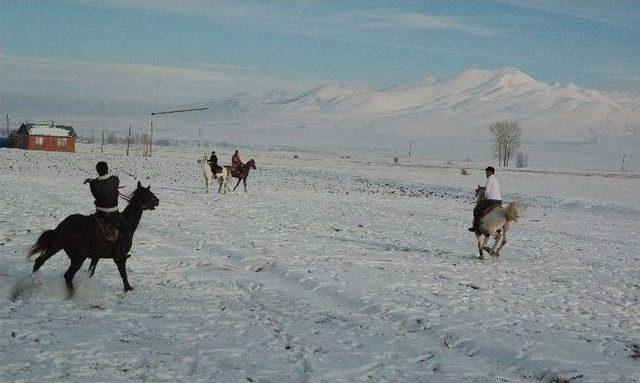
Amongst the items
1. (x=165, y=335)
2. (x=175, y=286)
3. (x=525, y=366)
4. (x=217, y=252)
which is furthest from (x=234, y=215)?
(x=525, y=366)

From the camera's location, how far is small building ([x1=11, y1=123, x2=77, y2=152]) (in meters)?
93.8

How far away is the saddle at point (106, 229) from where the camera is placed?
11.0 metres

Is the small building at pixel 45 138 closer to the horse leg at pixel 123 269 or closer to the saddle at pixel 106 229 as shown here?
the horse leg at pixel 123 269

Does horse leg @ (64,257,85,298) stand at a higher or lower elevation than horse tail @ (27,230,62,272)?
lower

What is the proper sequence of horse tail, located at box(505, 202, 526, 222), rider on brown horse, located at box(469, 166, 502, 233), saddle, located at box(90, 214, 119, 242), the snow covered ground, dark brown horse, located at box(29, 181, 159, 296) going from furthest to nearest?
rider on brown horse, located at box(469, 166, 502, 233) → horse tail, located at box(505, 202, 526, 222) → saddle, located at box(90, 214, 119, 242) → dark brown horse, located at box(29, 181, 159, 296) → the snow covered ground

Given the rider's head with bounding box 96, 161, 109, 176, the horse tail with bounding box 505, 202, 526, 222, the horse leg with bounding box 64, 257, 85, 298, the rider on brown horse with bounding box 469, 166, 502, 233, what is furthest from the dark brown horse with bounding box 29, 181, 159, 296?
the horse tail with bounding box 505, 202, 526, 222

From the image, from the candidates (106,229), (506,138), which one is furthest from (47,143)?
(506,138)

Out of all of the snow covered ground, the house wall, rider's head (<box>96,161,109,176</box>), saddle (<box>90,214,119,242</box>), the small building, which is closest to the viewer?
the snow covered ground

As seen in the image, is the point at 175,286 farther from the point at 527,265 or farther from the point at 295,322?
the point at 527,265

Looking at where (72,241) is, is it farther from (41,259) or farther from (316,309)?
(316,309)

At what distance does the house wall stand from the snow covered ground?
7938 centimetres

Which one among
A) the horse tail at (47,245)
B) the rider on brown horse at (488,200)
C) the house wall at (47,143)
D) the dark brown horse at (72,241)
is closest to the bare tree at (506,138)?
the house wall at (47,143)

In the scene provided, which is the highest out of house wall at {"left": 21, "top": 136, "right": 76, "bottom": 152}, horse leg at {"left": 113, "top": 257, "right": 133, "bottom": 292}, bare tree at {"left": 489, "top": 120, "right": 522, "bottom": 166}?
bare tree at {"left": 489, "top": 120, "right": 522, "bottom": 166}

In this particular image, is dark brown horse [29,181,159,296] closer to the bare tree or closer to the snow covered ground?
the snow covered ground
